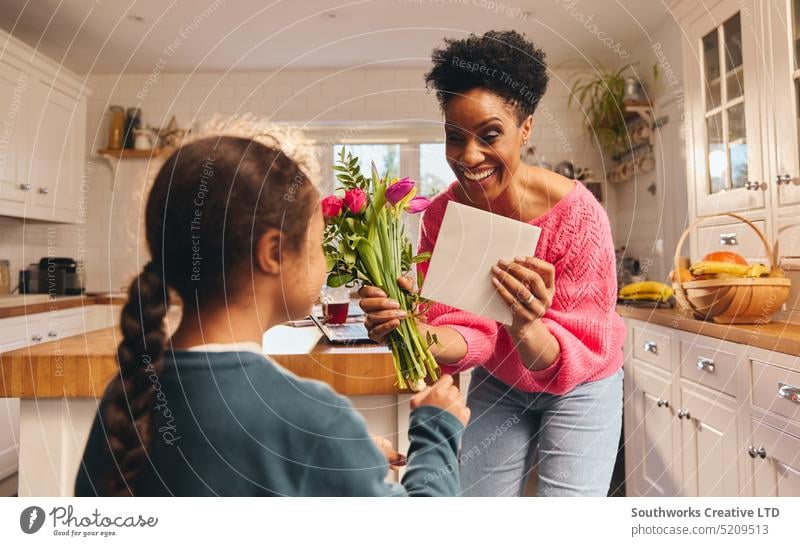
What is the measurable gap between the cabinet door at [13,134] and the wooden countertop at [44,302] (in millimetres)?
138

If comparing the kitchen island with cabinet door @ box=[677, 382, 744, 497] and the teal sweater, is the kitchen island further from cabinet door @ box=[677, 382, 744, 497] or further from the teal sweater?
cabinet door @ box=[677, 382, 744, 497]

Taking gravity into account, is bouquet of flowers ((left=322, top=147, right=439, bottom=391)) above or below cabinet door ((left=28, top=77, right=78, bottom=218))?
below

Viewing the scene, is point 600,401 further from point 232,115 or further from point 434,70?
point 232,115

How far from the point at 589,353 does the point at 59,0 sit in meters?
0.77

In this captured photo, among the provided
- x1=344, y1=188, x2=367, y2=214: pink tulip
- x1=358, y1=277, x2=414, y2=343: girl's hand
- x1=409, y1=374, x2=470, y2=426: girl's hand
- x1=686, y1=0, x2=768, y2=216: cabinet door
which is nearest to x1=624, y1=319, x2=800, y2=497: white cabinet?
x1=686, y1=0, x2=768, y2=216: cabinet door

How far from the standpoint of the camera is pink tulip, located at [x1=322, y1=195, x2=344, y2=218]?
52 cm

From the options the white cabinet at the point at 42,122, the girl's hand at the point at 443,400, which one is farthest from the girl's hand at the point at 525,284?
the white cabinet at the point at 42,122

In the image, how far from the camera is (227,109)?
0.61 meters

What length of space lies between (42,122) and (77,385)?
1.08 feet

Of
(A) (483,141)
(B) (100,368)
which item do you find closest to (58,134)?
(B) (100,368)

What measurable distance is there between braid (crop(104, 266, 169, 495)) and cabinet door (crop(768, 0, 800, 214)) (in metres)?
0.79

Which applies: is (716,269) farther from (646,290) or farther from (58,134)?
(58,134)

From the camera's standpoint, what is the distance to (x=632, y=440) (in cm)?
106
